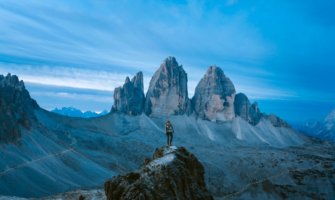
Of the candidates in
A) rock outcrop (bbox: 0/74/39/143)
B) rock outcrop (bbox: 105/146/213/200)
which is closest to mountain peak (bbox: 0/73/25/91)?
rock outcrop (bbox: 0/74/39/143)

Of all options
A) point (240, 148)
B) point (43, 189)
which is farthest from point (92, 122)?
point (43, 189)

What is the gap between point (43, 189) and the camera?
75375 mm

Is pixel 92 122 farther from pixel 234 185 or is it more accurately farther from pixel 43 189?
pixel 43 189

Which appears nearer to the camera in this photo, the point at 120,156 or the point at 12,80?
the point at 120,156

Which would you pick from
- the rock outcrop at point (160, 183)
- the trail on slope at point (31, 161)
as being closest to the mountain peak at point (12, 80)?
the trail on slope at point (31, 161)

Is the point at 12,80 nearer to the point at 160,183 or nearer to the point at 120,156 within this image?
the point at 120,156

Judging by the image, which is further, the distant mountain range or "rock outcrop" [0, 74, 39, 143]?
"rock outcrop" [0, 74, 39, 143]

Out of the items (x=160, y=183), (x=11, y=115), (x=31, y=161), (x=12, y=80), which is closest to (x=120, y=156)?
(x=11, y=115)

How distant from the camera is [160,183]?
56.4 feet

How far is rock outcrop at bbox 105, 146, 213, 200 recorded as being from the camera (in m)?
16.6

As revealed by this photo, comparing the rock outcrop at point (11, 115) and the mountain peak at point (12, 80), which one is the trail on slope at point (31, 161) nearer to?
the rock outcrop at point (11, 115)

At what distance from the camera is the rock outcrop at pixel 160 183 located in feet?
54.6

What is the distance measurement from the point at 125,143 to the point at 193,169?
130 m

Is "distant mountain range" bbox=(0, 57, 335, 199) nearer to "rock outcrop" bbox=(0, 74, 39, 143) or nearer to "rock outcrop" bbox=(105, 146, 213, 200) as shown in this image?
"rock outcrop" bbox=(0, 74, 39, 143)
